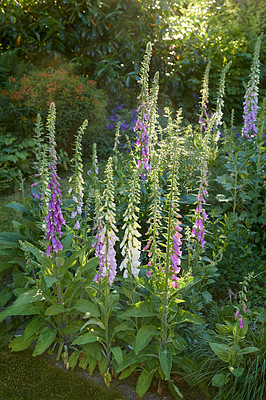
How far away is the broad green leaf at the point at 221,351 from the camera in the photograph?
2.71m

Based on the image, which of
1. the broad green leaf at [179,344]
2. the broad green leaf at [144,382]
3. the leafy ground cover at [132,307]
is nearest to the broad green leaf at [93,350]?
the leafy ground cover at [132,307]

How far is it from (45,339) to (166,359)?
90 centimetres

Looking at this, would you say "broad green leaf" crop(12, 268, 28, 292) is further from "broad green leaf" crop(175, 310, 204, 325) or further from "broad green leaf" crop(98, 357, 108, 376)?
"broad green leaf" crop(175, 310, 204, 325)

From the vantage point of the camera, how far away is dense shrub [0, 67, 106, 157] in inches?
264

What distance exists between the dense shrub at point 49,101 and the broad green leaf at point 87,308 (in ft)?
13.7

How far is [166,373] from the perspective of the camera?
8.57ft

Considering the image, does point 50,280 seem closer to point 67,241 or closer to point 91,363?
point 67,241

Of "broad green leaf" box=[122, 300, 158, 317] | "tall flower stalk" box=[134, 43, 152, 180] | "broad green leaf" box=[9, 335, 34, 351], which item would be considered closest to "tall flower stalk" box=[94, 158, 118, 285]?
"broad green leaf" box=[122, 300, 158, 317]

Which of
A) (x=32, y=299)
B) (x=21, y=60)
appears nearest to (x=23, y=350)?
(x=32, y=299)

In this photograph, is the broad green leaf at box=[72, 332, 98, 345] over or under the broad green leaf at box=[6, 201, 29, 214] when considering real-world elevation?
under

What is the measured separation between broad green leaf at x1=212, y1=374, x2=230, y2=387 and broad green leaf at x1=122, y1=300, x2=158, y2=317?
21.4 inches

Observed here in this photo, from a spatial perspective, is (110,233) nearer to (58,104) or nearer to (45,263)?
(45,263)

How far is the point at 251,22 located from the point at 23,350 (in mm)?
9873

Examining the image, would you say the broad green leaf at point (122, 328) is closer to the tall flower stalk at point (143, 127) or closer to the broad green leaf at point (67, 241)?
the broad green leaf at point (67, 241)
